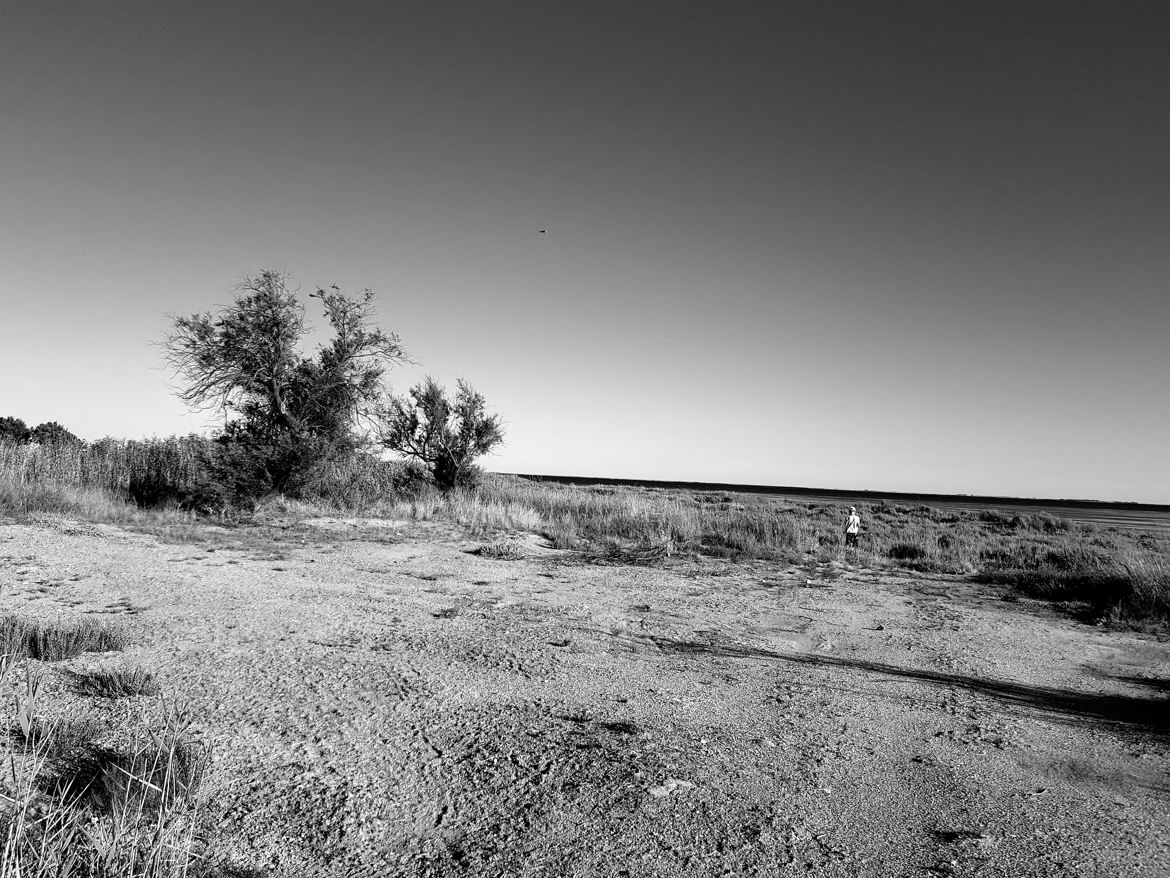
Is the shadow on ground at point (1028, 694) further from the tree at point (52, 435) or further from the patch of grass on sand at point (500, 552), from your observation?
the tree at point (52, 435)

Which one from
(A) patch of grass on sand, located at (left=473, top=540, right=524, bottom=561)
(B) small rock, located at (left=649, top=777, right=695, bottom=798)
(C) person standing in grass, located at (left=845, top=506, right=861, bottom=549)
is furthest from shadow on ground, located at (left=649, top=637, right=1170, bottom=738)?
(C) person standing in grass, located at (left=845, top=506, right=861, bottom=549)

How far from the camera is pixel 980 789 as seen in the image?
338cm

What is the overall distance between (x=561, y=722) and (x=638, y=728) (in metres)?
0.51

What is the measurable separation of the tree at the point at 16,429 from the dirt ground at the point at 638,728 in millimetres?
14519

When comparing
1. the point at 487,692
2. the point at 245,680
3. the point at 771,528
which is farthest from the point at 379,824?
the point at 771,528

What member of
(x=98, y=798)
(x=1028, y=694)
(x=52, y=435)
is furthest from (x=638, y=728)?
(x=52, y=435)

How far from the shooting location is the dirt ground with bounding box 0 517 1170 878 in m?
2.79

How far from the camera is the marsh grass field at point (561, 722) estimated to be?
8.95 feet

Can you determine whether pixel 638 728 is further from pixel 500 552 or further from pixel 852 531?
pixel 852 531

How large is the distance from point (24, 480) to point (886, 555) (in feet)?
67.0

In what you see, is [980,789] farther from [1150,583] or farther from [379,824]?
[1150,583]

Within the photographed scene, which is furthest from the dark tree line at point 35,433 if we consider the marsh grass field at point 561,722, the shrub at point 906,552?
the shrub at point 906,552

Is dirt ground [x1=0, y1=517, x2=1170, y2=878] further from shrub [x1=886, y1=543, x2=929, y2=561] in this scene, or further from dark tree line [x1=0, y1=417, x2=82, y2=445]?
dark tree line [x1=0, y1=417, x2=82, y2=445]

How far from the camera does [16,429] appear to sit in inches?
788
